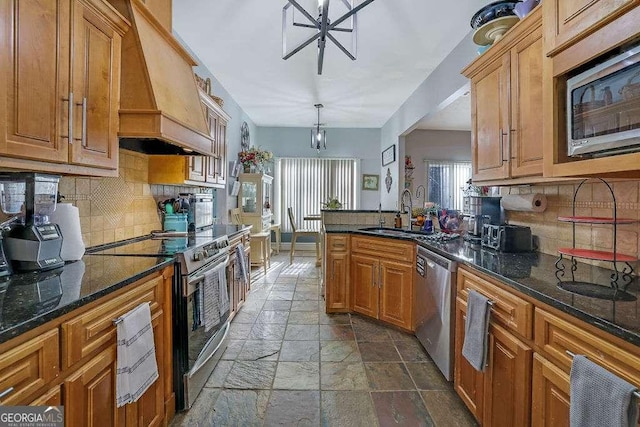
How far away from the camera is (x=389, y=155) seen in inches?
247

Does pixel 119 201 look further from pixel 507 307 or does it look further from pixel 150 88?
pixel 507 307

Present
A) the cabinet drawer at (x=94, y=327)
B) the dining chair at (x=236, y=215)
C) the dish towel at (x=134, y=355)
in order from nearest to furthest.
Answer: the cabinet drawer at (x=94, y=327)
the dish towel at (x=134, y=355)
the dining chair at (x=236, y=215)

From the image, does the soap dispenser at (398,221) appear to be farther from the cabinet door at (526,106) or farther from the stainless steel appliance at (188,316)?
the stainless steel appliance at (188,316)

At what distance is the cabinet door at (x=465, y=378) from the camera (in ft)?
5.45

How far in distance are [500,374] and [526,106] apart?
145 cm

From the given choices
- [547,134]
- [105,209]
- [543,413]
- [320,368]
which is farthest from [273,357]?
[547,134]

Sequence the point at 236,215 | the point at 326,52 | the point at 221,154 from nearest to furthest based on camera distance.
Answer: the point at 326,52 → the point at 221,154 → the point at 236,215

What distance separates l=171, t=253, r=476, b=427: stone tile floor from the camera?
5.98ft

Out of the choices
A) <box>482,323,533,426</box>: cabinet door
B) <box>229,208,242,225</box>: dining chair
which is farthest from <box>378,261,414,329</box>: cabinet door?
<box>229,208,242,225</box>: dining chair

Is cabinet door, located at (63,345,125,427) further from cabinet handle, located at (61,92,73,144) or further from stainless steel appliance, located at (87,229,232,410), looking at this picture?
cabinet handle, located at (61,92,73,144)

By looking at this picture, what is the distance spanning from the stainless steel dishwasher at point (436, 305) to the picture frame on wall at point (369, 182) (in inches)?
186

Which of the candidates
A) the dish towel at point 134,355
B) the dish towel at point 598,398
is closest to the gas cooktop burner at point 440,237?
the dish towel at point 598,398

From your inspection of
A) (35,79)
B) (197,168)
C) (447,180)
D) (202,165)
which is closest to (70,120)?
(35,79)

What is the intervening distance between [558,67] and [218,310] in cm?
236
